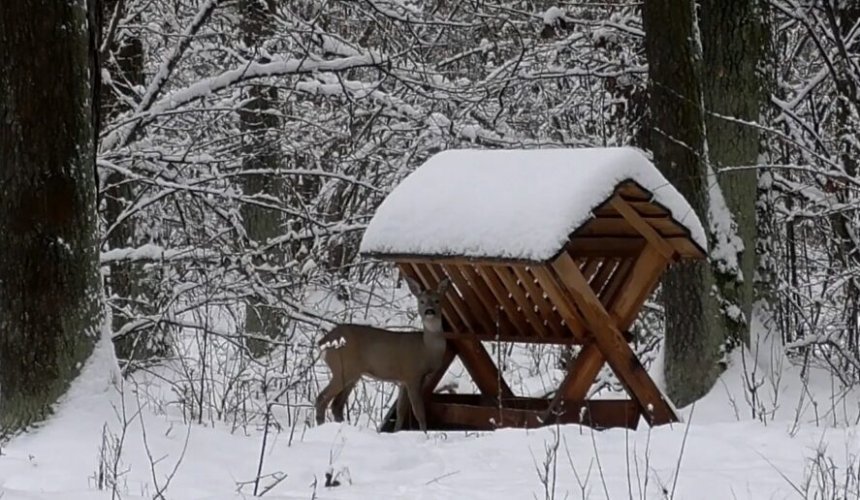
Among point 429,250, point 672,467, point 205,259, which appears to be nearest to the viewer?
point 672,467

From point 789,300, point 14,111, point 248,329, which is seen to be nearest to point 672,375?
point 789,300

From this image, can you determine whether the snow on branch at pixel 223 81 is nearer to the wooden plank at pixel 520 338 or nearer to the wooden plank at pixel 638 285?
the wooden plank at pixel 520 338

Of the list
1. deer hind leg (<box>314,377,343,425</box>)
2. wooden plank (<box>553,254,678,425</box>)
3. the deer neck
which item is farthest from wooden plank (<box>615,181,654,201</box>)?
deer hind leg (<box>314,377,343,425</box>)

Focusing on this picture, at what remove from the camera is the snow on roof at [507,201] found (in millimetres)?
6855

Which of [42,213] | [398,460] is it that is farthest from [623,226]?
[42,213]

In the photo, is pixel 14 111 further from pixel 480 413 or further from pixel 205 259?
pixel 205 259

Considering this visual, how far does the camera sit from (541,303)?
→ 7617 mm

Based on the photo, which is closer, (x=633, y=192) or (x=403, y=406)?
(x=633, y=192)

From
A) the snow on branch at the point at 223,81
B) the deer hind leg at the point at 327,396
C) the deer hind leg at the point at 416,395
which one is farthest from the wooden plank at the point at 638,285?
the snow on branch at the point at 223,81

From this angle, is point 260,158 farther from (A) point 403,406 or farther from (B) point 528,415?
(B) point 528,415

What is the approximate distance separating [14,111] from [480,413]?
331 centimetres

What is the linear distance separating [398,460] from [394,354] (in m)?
2.58

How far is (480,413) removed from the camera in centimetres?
791

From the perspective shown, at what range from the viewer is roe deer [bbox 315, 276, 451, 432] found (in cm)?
809
